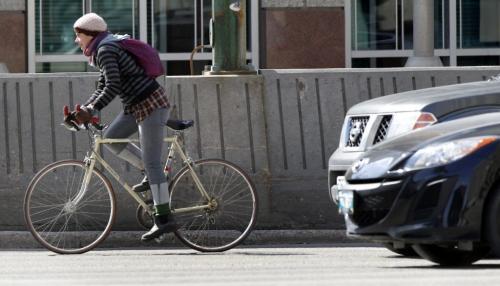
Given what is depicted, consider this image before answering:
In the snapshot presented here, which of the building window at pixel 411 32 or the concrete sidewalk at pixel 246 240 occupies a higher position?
the building window at pixel 411 32

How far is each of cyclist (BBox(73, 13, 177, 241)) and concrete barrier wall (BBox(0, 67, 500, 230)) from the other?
127cm

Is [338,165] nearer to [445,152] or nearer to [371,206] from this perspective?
[371,206]

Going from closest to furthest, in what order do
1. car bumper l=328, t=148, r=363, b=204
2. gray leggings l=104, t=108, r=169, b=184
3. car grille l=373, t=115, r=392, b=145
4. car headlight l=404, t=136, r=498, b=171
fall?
car headlight l=404, t=136, r=498, b=171 → car grille l=373, t=115, r=392, b=145 → car bumper l=328, t=148, r=363, b=204 → gray leggings l=104, t=108, r=169, b=184

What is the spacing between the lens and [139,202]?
37.0 ft

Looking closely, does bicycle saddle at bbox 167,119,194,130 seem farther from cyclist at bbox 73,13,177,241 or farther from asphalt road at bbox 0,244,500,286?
asphalt road at bbox 0,244,500,286

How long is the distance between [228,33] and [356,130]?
2535 mm

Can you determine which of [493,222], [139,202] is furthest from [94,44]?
[493,222]

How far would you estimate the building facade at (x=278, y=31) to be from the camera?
1784cm

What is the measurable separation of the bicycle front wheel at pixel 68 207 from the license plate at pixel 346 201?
250 centimetres

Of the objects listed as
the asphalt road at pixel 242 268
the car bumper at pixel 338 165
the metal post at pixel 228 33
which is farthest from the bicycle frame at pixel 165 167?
the metal post at pixel 228 33

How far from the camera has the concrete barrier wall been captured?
12.3m

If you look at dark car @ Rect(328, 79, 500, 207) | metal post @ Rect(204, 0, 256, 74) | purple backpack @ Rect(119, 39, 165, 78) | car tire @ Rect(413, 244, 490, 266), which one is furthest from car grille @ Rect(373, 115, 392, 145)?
metal post @ Rect(204, 0, 256, 74)

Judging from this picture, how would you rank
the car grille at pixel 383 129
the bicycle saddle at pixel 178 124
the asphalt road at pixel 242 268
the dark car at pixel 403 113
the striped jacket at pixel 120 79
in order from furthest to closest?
the bicycle saddle at pixel 178 124, the striped jacket at pixel 120 79, the car grille at pixel 383 129, the dark car at pixel 403 113, the asphalt road at pixel 242 268

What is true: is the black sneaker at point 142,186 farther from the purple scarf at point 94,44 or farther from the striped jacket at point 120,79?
the purple scarf at point 94,44
